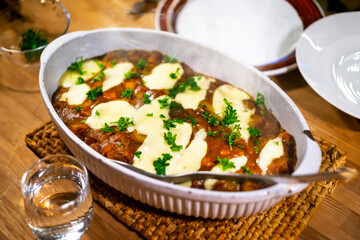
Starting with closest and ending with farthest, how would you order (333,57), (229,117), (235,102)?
(229,117) → (235,102) → (333,57)

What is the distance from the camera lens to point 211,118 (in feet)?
6.29

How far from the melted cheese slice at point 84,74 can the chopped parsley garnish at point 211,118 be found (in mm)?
719

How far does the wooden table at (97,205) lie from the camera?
1.76m

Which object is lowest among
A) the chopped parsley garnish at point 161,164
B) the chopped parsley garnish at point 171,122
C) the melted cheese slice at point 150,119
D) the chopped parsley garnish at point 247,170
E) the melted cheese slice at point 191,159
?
the chopped parsley garnish at point 247,170

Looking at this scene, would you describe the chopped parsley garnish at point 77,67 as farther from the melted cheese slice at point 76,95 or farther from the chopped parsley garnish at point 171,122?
the chopped parsley garnish at point 171,122

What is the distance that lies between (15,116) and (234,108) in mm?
1317

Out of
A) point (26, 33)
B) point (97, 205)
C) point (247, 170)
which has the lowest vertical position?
point (97, 205)

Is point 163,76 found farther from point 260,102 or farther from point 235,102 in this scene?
point 260,102

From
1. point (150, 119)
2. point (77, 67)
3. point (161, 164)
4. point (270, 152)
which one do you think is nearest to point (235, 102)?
point (270, 152)

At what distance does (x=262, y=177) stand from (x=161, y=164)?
446mm

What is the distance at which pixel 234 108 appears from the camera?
6.40 feet

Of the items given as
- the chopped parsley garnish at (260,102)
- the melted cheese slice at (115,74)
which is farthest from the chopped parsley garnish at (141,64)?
the chopped parsley garnish at (260,102)

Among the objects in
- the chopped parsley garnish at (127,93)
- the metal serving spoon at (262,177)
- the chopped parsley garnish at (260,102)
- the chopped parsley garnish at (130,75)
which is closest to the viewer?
the metal serving spoon at (262,177)

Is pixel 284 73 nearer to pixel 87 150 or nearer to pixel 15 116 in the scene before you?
pixel 87 150
